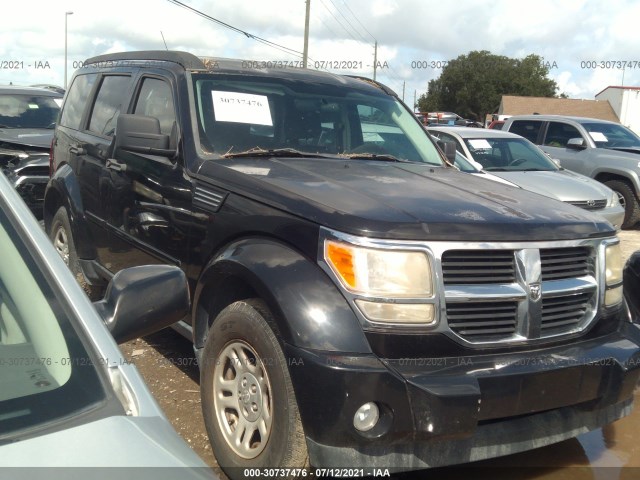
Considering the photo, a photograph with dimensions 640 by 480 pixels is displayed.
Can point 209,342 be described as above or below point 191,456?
below

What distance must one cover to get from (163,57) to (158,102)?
34cm

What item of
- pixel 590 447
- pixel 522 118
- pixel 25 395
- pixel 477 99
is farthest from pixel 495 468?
pixel 477 99

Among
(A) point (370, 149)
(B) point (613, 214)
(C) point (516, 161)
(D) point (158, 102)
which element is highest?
(D) point (158, 102)

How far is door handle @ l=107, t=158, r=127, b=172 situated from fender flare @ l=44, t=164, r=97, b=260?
0.65 m

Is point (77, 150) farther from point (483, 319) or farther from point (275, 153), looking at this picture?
point (483, 319)

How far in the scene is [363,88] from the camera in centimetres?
485

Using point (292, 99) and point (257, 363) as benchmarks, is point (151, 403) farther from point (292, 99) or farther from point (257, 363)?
point (292, 99)

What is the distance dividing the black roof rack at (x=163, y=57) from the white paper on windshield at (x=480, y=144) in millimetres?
5471

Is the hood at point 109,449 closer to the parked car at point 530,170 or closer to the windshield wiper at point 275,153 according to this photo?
the windshield wiper at point 275,153

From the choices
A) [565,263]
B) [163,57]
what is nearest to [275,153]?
[163,57]

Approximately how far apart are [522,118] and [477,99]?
2456 inches

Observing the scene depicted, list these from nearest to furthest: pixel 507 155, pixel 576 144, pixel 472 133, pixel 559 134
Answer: pixel 507 155 → pixel 472 133 → pixel 576 144 → pixel 559 134

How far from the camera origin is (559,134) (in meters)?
12.3

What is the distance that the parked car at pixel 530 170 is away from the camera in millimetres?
8625
